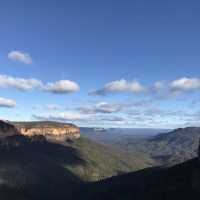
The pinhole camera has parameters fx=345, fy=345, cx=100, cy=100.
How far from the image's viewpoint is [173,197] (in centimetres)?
18975

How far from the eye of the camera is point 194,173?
198125mm

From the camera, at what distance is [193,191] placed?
620 ft

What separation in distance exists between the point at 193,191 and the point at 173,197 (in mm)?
11385

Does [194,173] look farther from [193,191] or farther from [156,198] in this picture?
[156,198]

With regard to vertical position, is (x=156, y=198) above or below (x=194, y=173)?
below

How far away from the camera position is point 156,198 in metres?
199

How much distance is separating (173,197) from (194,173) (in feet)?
65.0

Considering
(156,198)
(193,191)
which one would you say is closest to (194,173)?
(193,191)

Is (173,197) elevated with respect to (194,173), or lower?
lower

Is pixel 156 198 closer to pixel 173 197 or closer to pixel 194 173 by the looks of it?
pixel 173 197


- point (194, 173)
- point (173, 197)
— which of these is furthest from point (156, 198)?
point (194, 173)

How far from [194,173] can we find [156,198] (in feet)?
85.9

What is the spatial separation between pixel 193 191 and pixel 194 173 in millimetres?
12464
